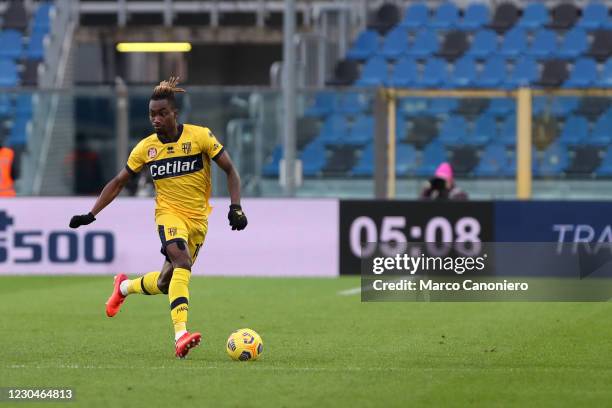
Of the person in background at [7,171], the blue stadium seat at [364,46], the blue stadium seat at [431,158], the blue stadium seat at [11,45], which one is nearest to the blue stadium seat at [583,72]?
the blue stadium seat at [364,46]

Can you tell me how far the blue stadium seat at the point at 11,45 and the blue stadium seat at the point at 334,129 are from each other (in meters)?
9.82

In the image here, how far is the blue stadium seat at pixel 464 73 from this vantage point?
2759 cm

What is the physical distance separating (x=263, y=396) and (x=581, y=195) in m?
13.2

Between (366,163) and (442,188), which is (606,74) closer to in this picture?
(366,163)

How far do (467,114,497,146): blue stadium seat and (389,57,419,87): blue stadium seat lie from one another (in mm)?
6237

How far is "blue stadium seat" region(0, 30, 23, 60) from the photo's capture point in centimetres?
2950

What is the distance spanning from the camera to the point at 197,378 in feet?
30.3

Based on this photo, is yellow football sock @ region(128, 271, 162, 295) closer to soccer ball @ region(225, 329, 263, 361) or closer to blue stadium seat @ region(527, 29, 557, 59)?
soccer ball @ region(225, 329, 263, 361)

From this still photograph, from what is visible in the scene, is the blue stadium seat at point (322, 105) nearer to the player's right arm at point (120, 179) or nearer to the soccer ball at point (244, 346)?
the player's right arm at point (120, 179)

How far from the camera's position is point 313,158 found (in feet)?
72.4

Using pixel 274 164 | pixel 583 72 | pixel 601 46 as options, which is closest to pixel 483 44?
pixel 583 72

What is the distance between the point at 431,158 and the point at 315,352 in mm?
10789

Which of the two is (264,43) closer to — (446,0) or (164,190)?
(446,0)

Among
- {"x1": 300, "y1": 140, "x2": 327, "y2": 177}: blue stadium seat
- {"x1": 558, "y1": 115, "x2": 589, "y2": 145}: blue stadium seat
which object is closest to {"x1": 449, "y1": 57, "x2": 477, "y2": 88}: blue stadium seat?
{"x1": 300, "y1": 140, "x2": 327, "y2": 177}: blue stadium seat
